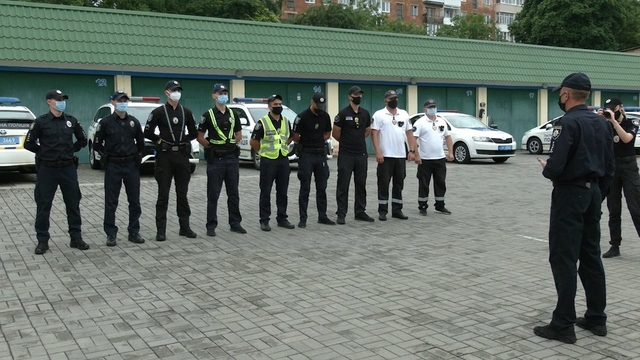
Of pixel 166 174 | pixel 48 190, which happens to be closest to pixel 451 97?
pixel 166 174

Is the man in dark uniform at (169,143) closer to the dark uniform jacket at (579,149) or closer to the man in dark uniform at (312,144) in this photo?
the man in dark uniform at (312,144)

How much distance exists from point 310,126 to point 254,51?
13.3 m

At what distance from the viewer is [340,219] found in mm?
10766

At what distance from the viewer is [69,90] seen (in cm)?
2077

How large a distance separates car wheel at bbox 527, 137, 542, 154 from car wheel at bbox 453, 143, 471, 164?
607cm

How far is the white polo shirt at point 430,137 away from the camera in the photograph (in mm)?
11688

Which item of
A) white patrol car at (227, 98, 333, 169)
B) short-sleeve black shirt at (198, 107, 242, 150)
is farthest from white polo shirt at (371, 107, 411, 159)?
white patrol car at (227, 98, 333, 169)

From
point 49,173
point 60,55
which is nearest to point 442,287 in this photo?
point 49,173

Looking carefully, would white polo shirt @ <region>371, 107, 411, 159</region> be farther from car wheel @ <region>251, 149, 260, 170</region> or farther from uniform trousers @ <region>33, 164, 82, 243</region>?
car wheel @ <region>251, 149, 260, 170</region>

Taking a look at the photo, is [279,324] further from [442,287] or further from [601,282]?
[601,282]

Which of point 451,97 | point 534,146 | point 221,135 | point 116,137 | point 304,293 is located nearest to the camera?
point 304,293

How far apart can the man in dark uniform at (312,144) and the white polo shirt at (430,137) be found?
190 cm

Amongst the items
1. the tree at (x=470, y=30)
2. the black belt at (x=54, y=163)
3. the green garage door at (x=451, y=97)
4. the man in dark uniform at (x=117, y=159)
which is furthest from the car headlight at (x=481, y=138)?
the tree at (x=470, y=30)

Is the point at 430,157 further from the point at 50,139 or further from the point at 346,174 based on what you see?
the point at 50,139
